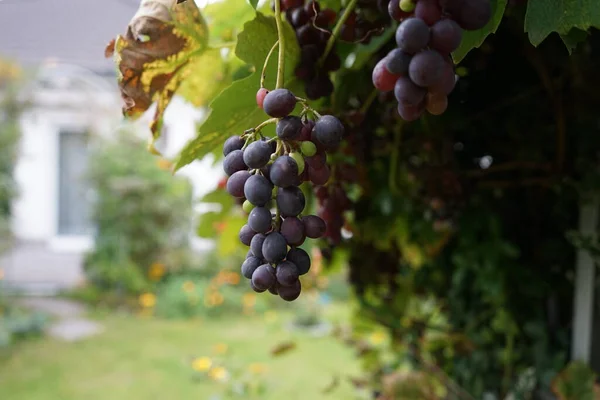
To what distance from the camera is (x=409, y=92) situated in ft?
0.69

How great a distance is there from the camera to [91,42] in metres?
0.75

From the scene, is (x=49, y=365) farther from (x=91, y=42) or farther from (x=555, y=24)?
(x=555, y=24)

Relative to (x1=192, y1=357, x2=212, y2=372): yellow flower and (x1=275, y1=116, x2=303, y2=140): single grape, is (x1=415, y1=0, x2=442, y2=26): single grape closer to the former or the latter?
(x1=275, y1=116, x2=303, y2=140): single grape

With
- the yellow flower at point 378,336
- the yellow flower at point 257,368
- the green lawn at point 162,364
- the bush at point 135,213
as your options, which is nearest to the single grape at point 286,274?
the yellow flower at point 378,336

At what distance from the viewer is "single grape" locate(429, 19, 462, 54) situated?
206mm

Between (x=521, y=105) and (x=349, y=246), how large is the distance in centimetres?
30

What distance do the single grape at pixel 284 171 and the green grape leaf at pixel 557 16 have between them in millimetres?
142

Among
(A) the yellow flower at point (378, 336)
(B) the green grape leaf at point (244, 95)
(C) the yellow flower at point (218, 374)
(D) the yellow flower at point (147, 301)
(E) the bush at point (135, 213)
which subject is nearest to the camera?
(B) the green grape leaf at point (244, 95)

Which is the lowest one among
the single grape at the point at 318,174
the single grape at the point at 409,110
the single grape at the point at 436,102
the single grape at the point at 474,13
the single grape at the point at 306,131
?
the single grape at the point at 318,174

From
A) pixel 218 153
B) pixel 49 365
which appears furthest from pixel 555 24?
pixel 49 365

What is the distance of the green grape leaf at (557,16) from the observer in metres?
0.28

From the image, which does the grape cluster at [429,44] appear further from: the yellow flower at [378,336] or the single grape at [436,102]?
the yellow flower at [378,336]

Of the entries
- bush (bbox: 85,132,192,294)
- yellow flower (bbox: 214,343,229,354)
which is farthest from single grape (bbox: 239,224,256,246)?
bush (bbox: 85,132,192,294)

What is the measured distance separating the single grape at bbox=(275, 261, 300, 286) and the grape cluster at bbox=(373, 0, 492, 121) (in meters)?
0.09
